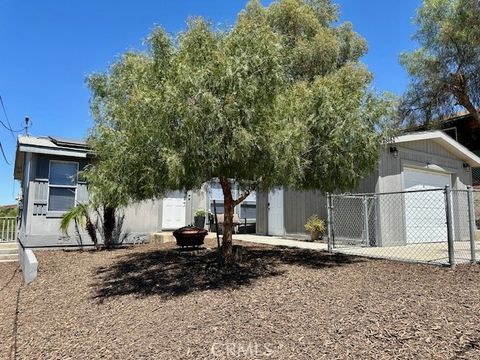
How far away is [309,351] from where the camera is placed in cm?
362

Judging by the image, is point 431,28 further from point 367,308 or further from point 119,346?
point 119,346

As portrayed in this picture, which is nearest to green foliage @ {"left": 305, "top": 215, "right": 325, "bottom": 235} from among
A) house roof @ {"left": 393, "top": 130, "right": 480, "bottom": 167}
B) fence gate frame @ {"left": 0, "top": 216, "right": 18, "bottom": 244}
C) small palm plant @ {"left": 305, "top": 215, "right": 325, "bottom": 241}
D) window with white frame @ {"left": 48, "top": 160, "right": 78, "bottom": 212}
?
small palm plant @ {"left": 305, "top": 215, "right": 325, "bottom": 241}

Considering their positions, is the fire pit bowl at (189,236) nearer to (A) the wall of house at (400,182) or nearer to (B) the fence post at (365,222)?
(B) the fence post at (365,222)

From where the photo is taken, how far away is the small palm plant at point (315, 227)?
12180 millimetres

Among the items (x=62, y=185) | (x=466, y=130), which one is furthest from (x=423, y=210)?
(x=62, y=185)

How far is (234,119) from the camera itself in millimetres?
5102

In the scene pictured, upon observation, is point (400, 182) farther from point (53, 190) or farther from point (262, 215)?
point (53, 190)

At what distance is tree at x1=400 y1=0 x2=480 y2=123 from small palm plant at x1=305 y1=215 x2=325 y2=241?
28.7 ft

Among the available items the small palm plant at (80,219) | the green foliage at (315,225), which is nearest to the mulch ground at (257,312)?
the small palm plant at (80,219)

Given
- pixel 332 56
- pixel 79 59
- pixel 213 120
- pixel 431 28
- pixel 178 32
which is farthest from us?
pixel 332 56

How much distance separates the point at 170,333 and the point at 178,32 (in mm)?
4327

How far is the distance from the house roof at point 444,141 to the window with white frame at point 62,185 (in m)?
9.60

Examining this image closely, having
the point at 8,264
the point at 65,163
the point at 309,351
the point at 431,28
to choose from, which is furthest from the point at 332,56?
the point at 309,351

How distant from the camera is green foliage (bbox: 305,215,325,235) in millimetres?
12172
